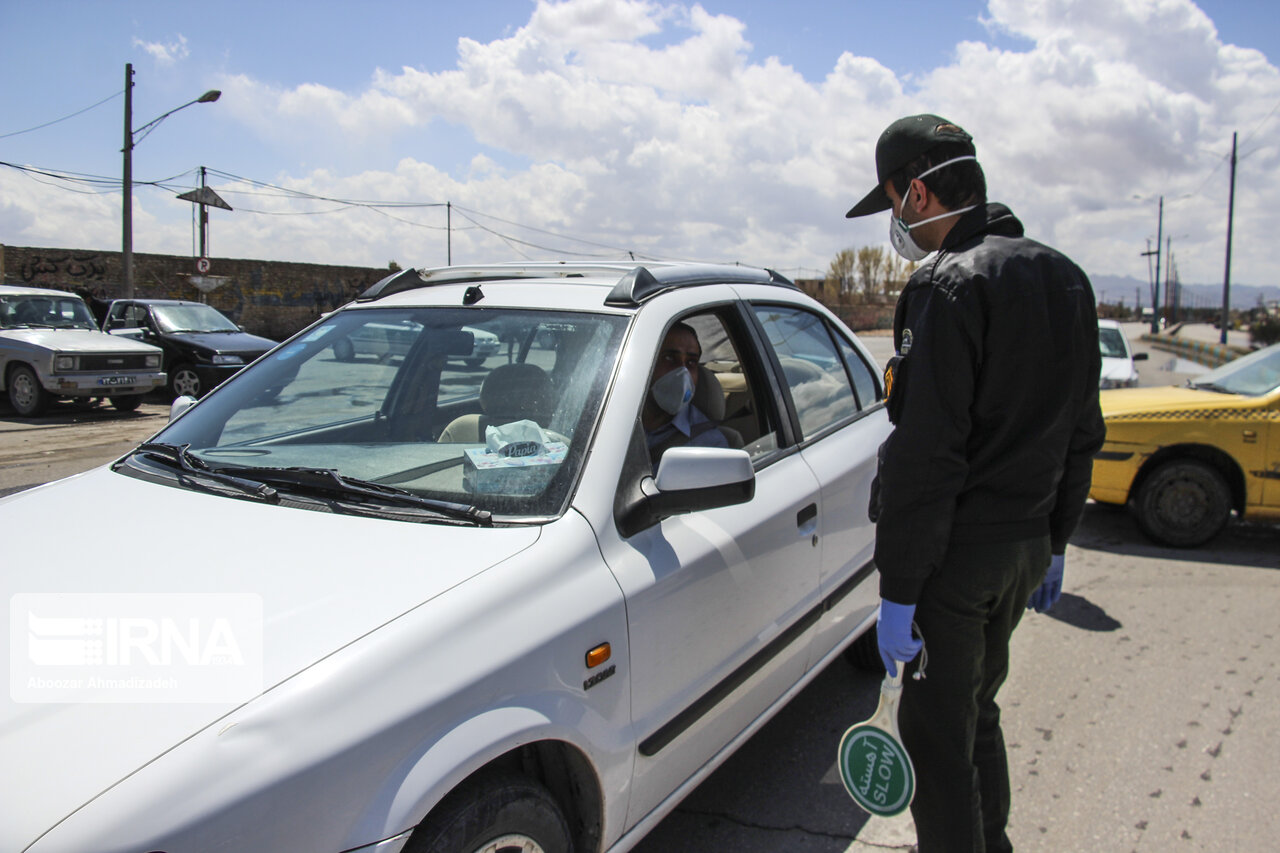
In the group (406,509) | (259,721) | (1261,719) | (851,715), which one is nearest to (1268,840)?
(1261,719)

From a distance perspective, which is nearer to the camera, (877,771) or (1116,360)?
(877,771)

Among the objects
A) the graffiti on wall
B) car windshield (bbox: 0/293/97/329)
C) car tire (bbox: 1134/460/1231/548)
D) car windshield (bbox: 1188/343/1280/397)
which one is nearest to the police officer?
car tire (bbox: 1134/460/1231/548)

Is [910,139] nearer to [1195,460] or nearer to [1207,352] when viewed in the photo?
[1195,460]

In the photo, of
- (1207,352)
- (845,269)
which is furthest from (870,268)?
(1207,352)

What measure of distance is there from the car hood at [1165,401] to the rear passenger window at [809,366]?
9.86 feet

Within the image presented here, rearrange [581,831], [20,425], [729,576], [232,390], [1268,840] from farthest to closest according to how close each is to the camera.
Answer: [20,425] < [232,390] < [1268,840] < [729,576] < [581,831]

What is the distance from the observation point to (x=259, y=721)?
4.31ft

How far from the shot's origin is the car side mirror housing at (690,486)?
6.48 feet

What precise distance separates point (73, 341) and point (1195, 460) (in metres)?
13.5

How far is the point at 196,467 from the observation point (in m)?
2.28

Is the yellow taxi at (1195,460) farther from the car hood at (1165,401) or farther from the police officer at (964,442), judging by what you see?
the police officer at (964,442)

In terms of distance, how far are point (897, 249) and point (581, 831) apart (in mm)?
1739

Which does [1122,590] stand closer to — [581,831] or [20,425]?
Result: [581,831]

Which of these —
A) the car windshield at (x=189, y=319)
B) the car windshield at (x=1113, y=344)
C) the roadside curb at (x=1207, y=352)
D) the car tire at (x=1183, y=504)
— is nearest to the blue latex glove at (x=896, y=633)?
the car tire at (x=1183, y=504)
